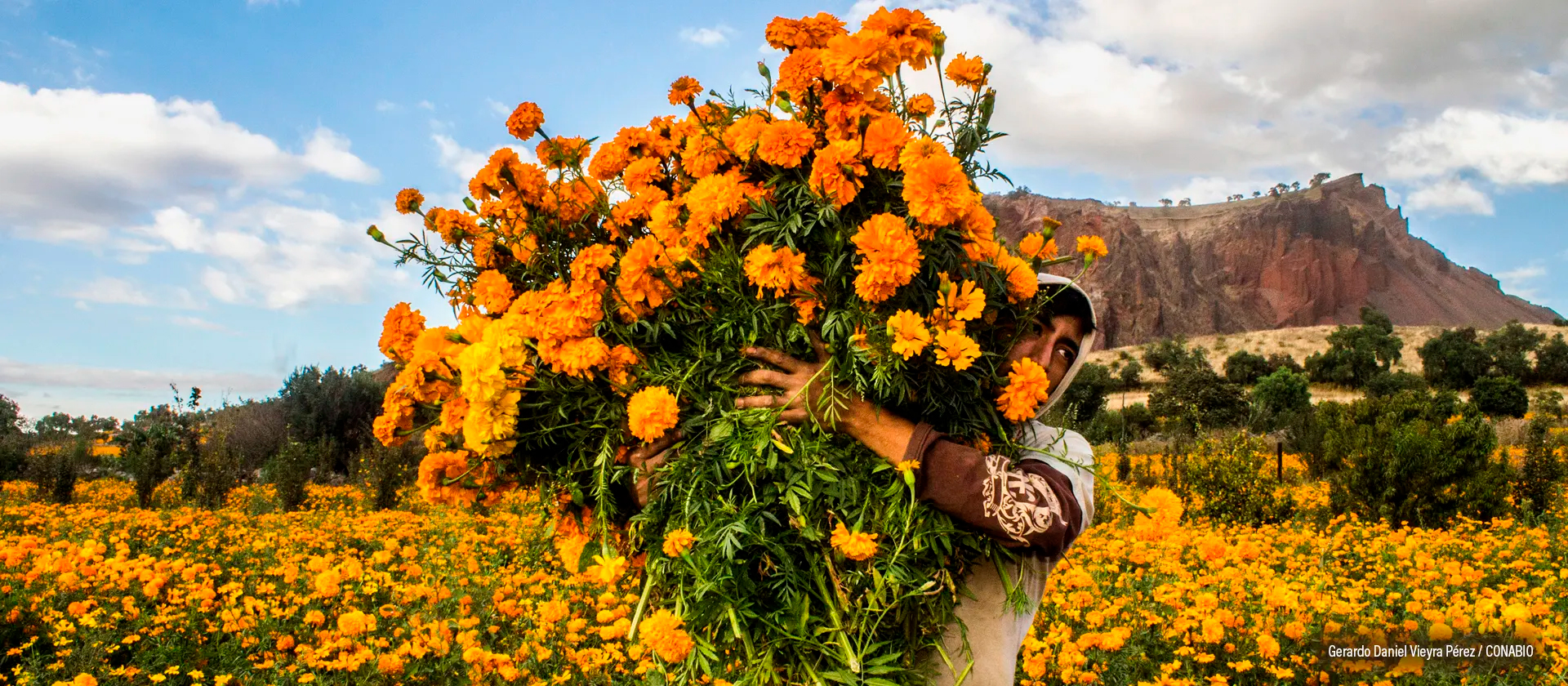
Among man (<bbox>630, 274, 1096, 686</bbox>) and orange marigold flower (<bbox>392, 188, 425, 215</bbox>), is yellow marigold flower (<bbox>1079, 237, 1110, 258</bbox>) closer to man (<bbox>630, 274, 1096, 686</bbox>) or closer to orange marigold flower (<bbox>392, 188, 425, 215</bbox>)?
man (<bbox>630, 274, 1096, 686</bbox>)

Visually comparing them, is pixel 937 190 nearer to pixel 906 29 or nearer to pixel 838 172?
pixel 838 172

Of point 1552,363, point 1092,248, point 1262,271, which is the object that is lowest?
point 1092,248

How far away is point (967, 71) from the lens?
221 cm

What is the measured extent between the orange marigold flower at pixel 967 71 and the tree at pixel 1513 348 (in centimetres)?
4651

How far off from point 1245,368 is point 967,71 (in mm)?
49511

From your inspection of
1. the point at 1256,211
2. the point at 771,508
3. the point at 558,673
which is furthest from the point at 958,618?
the point at 1256,211

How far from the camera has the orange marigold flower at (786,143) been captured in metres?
1.97

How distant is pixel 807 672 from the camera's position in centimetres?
189

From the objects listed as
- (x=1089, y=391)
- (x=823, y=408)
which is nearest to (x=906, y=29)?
(x=823, y=408)

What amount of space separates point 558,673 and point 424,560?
94.4 inches

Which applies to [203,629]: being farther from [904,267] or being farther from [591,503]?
[904,267]

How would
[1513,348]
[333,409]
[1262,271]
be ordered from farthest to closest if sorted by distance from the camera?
[1262,271] → [1513,348] → [333,409]

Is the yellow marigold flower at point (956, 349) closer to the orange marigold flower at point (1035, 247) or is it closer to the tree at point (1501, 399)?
the orange marigold flower at point (1035, 247)

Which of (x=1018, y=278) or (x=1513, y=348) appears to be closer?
(x=1018, y=278)
